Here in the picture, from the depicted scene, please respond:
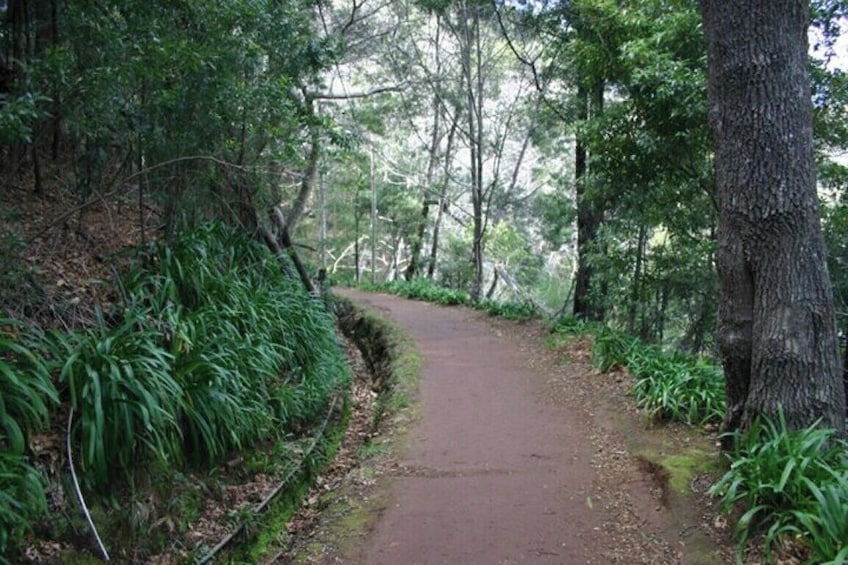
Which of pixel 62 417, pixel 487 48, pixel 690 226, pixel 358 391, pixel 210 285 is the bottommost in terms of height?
pixel 358 391

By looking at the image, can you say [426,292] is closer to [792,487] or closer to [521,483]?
[521,483]

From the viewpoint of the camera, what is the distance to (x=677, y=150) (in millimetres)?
7750

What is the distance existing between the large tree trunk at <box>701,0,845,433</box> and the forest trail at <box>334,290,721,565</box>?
1.15m

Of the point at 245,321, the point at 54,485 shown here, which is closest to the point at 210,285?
the point at 245,321

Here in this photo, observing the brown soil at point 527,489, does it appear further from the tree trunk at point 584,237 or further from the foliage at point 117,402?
the tree trunk at point 584,237

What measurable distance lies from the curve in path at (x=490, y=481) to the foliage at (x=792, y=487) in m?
0.98

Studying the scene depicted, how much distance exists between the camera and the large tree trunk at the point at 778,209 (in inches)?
152

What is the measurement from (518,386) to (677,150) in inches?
147

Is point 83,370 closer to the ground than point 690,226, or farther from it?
closer to the ground

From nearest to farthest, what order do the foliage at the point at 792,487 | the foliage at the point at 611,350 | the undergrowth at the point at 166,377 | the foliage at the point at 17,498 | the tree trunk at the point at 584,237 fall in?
the foliage at the point at 17,498
the foliage at the point at 792,487
the undergrowth at the point at 166,377
the foliage at the point at 611,350
the tree trunk at the point at 584,237

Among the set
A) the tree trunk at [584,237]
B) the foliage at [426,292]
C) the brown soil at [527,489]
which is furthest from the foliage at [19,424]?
the foliage at [426,292]

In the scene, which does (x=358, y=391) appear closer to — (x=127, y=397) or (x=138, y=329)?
(x=138, y=329)

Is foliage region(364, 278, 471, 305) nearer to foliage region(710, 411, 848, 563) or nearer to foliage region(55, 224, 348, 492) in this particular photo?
foliage region(55, 224, 348, 492)

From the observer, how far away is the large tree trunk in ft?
12.7
